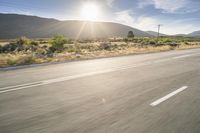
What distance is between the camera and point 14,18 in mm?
197250

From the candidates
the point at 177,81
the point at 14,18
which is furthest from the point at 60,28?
the point at 177,81

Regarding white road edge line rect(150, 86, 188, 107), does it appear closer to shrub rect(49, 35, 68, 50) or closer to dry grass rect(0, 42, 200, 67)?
dry grass rect(0, 42, 200, 67)

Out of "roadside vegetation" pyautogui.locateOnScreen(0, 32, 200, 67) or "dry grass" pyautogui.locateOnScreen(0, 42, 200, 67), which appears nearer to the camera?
"dry grass" pyautogui.locateOnScreen(0, 42, 200, 67)

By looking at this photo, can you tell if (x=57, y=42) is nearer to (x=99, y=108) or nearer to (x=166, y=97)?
(x=166, y=97)

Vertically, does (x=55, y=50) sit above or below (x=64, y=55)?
below

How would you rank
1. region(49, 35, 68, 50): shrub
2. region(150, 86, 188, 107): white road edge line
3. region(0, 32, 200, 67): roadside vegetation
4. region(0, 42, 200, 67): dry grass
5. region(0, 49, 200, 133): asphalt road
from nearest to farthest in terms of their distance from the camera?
region(0, 49, 200, 133): asphalt road
region(150, 86, 188, 107): white road edge line
region(0, 42, 200, 67): dry grass
region(0, 32, 200, 67): roadside vegetation
region(49, 35, 68, 50): shrub

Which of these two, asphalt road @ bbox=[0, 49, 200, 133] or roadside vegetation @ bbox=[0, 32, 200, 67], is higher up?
asphalt road @ bbox=[0, 49, 200, 133]

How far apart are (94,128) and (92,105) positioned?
1.27m

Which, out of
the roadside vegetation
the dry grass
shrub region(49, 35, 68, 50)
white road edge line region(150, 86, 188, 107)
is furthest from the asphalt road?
shrub region(49, 35, 68, 50)

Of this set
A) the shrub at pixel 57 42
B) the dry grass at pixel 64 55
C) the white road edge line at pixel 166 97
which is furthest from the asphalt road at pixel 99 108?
the shrub at pixel 57 42

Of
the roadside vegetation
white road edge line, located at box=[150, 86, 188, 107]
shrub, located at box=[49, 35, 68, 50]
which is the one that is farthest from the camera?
shrub, located at box=[49, 35, 68, 50]

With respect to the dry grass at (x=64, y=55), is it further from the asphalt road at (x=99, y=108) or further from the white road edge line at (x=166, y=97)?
the white road edge line at (x=166, y=97)

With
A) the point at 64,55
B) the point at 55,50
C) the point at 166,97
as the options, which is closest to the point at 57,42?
the point at 55,50

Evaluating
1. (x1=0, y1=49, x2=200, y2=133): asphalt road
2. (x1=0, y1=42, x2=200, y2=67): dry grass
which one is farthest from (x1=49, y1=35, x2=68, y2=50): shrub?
(x1=0, y1=49, x2=200, y2=133): asphalt road
